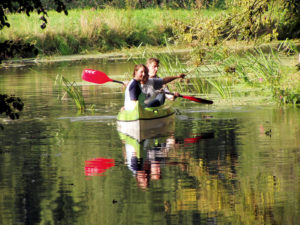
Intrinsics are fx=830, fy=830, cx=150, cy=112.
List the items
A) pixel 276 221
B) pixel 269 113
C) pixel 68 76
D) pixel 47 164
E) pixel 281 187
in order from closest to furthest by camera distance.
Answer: pixel 276 221 → pixel 281 187 → pixel 47 164 → pixel 269 113 → pixel 68 76

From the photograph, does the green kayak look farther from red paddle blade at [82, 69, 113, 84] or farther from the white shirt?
red paddle blade at [82, 69, 113, 84]

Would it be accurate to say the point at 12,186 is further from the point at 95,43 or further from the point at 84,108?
the point at 95,43

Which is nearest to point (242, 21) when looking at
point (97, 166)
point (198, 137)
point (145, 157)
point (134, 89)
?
point (134, 89)

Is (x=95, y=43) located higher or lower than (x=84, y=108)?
higher

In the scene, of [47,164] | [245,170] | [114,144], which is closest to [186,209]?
[245,170]

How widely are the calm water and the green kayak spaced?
0.19 m

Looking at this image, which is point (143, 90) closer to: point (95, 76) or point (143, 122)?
point (143, 122)

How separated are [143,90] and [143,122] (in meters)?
1.39

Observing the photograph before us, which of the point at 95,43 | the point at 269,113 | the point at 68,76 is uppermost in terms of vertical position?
the point at 95,43

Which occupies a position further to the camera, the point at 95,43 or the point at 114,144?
the point at 95,43

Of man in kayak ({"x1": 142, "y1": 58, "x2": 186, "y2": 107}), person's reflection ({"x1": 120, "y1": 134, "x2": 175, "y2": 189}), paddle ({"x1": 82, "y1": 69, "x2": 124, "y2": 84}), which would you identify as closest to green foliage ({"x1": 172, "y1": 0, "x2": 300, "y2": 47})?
man in kayak ({"x1": 142, "y1": 58, "x2": 186, "y2": 107})

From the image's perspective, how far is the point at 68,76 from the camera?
81.7 feet

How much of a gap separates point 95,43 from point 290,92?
20710mm

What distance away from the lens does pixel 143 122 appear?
13445mm
